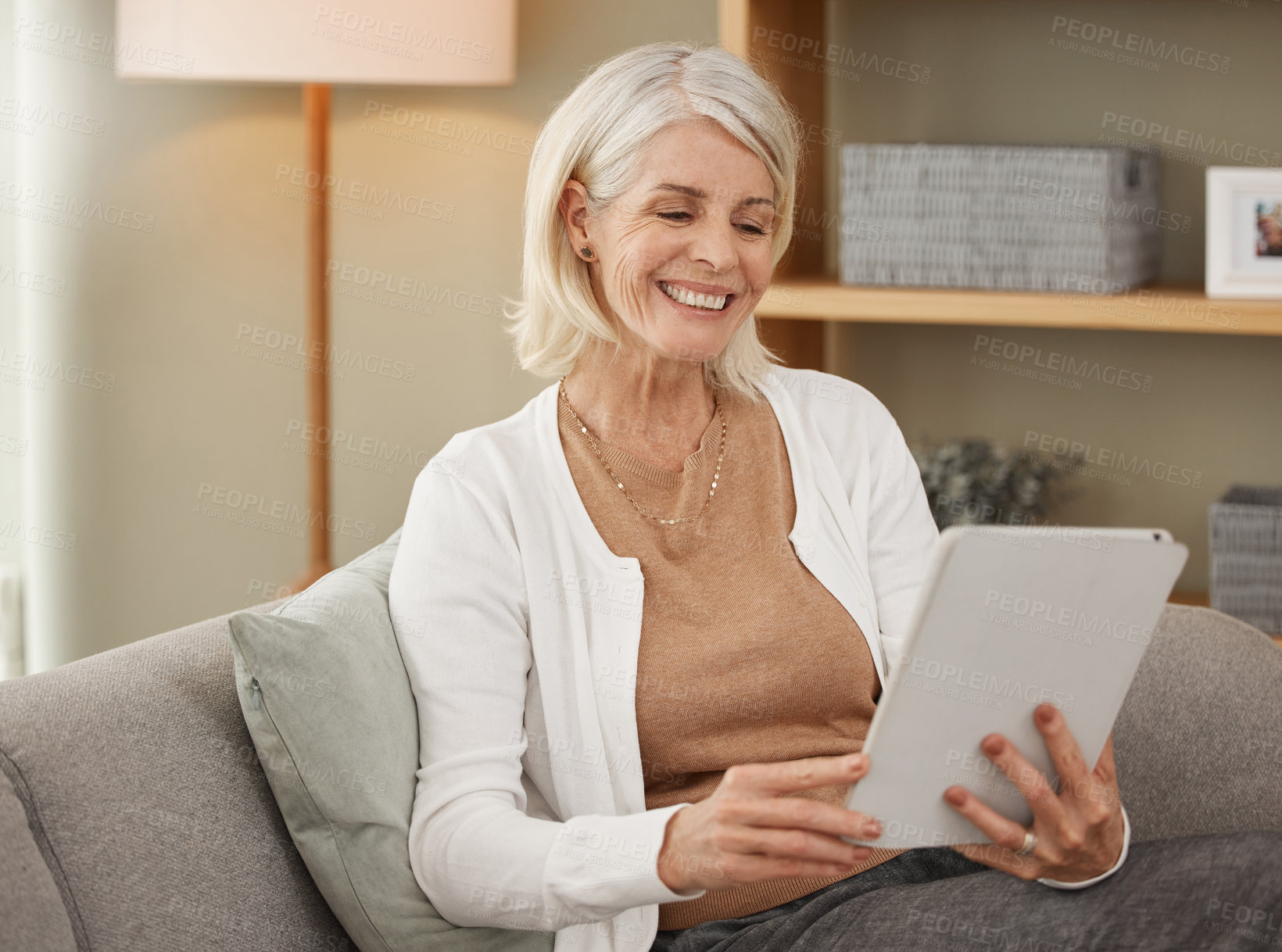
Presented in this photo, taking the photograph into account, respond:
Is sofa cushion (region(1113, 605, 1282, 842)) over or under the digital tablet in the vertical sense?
under

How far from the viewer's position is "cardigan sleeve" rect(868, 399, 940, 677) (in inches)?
51.9

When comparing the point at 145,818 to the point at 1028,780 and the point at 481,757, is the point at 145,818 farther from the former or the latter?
the point at 1028,780

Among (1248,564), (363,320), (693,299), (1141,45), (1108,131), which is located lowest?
(1248,564)

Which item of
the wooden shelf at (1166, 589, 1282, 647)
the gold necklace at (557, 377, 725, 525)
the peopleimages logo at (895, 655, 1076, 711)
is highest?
the gold necklace at (557, 377, 725, 525)

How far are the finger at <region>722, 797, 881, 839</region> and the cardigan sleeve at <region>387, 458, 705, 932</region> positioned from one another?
0.28 feet

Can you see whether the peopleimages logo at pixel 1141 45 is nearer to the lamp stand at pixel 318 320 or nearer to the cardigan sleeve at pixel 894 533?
the cardigan sleeve at pixel 894 533

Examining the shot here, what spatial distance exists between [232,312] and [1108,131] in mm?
1581

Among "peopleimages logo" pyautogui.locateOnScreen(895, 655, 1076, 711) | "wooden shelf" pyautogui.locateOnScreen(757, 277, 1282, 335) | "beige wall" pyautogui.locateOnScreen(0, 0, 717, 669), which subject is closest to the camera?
"peopleimages logo" pyautogui.locateOnScreen(895, 655, 1076, 711)

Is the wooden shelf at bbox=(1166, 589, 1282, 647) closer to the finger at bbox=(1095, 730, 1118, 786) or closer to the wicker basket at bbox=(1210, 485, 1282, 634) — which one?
the wicker basket at bbox=(1210, 485, 1282, 634)

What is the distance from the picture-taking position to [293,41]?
1.93m

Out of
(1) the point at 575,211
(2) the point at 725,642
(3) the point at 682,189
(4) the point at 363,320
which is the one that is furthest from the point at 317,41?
(2) the point at 725,642

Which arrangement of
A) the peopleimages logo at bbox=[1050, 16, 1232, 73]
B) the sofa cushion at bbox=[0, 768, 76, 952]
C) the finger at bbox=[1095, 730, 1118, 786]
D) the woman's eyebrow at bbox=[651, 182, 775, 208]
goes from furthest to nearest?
the peopleimages logo at bbox=[1050, 16, 1232, 73] < the woman's eyebrow at bbox=[651, 182, 775, 208] < the finger at bbox=[1095, 730, 1118, 786] < the sofa cushion at bbox=[0, 768, 76, 952]

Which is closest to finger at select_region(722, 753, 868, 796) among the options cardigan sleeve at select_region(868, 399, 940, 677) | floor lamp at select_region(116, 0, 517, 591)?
cardigan sleeve at select_region(868, 399, 940, 677)

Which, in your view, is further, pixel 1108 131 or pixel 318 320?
pixel 318 320
